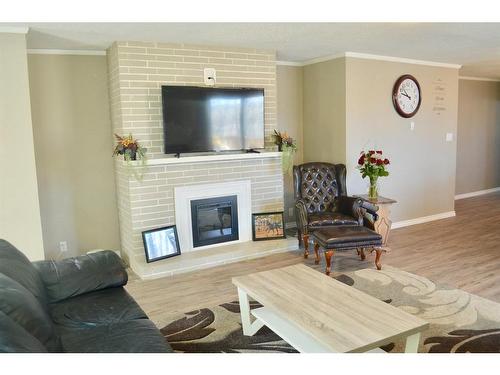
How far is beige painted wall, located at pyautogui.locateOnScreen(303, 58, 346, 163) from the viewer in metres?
4.96

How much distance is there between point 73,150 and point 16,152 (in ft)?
2.92

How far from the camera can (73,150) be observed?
4.24m

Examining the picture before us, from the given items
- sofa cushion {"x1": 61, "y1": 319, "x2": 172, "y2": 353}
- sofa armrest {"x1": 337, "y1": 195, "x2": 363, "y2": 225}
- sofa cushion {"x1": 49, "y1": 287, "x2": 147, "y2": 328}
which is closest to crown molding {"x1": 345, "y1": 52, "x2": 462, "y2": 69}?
sofa armrest {"x1": 337, "y1": 195, "x2": 363, "y2": 225}

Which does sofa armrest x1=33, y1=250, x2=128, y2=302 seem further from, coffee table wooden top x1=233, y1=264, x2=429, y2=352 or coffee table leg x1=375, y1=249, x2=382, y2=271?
coffee table leg x1=375, y1=249, x2=382, y2=271

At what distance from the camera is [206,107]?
4.12 meters

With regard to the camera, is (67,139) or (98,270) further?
(67,139)

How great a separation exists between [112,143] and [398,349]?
11.2ft

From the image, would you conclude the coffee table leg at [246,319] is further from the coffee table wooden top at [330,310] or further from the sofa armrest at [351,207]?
the sofa armrest at [351,207]

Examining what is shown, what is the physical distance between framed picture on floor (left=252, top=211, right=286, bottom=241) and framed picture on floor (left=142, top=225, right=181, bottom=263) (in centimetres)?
93

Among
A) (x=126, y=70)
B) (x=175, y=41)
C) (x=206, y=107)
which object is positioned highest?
(x=175, y=41)

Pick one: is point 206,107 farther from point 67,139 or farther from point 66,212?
point 66,212
